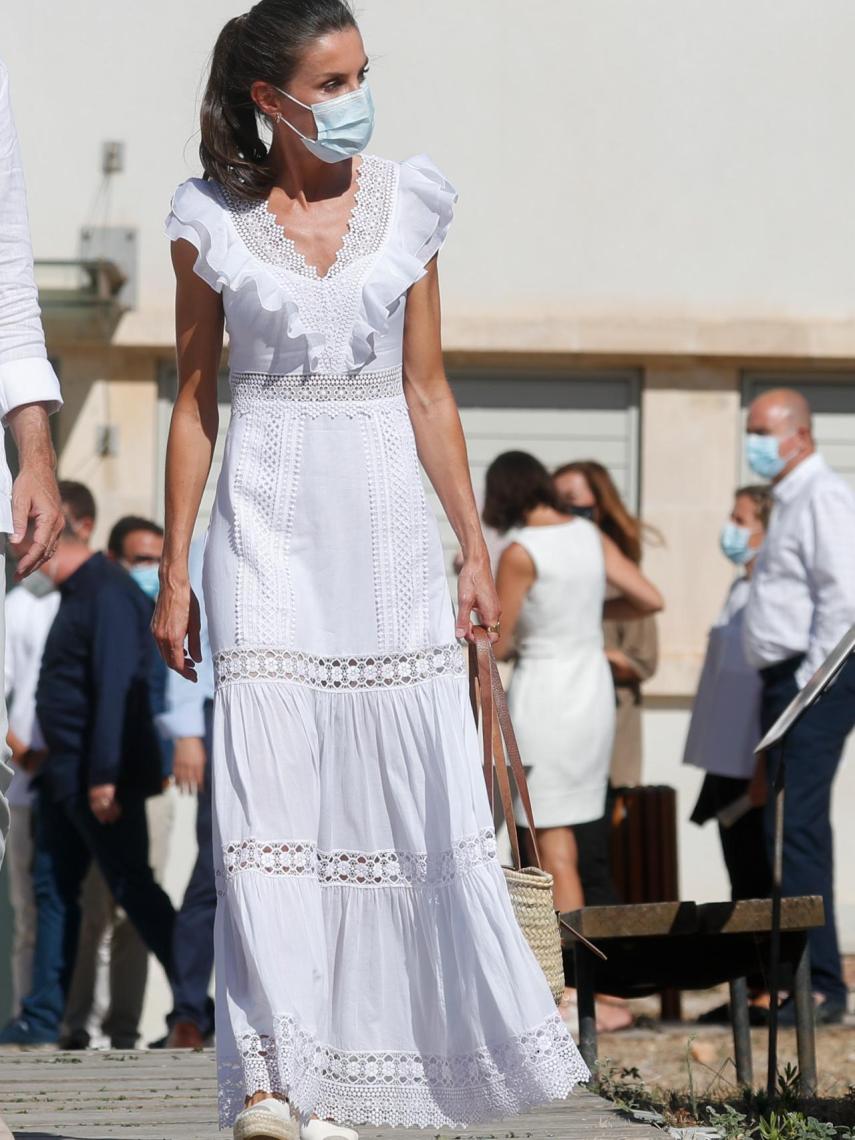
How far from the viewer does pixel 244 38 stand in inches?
177

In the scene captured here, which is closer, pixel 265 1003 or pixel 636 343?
pixel 265 1003

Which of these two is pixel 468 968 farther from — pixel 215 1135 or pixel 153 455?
pixel 153 455

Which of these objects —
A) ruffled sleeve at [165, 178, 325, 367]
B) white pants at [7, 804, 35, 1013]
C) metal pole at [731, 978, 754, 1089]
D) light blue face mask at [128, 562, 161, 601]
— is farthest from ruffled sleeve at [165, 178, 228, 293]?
white pants at [7, 804, 35, 1013]

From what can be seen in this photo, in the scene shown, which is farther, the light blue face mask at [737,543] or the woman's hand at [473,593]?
the light blue face mask at [737,543]

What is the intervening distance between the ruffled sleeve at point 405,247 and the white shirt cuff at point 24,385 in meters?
0.69

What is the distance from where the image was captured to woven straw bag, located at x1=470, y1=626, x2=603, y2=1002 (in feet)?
15.0

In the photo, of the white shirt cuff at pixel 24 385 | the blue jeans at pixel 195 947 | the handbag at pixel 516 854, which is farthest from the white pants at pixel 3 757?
A: the blue jeans at pixel 195 947

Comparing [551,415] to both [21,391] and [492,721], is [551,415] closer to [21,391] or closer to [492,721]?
[492,721]

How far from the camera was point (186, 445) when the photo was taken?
4422 mm

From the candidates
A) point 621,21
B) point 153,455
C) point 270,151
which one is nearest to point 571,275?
point 621,21

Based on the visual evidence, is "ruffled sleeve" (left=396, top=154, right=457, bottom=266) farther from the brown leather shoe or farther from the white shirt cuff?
the brown leather shoe

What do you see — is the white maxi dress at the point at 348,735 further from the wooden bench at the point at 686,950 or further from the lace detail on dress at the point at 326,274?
the wooden bench at the point at 686,950

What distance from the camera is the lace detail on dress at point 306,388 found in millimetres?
4426

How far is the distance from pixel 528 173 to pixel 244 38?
8.40m
